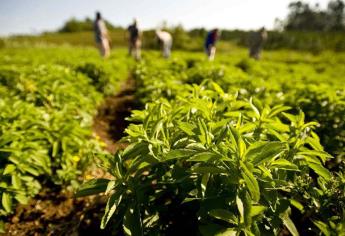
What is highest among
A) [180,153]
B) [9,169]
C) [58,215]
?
[180,153]

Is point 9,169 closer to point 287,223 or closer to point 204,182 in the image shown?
point 204,182

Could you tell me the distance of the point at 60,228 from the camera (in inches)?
108

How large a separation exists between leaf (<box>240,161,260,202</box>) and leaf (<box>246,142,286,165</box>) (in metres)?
0.10

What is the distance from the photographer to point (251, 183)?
151 cm

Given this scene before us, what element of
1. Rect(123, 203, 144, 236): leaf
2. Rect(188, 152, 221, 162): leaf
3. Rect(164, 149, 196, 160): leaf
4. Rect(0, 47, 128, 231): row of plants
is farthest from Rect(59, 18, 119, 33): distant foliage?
Rect(188, 152, 221, 162): leaf

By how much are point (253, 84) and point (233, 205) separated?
307 cm

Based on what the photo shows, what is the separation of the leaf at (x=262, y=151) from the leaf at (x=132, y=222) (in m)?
0.80

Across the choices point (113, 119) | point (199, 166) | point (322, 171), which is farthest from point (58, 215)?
point (113, 119)

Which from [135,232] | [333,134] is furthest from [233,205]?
[333,134]

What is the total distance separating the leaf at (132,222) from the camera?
1.79 metres

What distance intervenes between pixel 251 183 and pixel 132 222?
81 cm

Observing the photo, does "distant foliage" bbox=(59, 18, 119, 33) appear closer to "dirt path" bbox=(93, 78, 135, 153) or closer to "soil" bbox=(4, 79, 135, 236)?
"dirt path" bbox=(93, 78, 135, 153)

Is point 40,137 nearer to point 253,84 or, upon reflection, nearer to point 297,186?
point 297,186

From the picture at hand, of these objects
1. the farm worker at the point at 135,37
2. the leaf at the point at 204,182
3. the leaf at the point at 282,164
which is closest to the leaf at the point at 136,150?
the leaf at the point at 204,182
